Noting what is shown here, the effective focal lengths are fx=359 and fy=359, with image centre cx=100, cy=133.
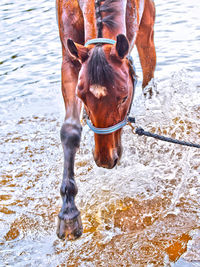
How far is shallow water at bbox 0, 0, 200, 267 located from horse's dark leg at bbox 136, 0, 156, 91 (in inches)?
14.6

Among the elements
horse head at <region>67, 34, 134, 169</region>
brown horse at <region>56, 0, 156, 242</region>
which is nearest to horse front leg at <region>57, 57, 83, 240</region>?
brown horse at <region>56, 0, 156, 242</region>

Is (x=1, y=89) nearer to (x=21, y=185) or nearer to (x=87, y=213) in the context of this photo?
(x=21, y=185)

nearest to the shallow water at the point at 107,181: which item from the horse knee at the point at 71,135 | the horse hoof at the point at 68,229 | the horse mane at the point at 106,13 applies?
the horse hoof at the point at 68,229

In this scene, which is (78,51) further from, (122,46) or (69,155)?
(69,155)

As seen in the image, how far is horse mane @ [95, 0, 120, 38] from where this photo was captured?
112 inches

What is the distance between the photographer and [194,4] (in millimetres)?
9922

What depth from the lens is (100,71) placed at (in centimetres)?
240

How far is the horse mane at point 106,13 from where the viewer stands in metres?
2.85

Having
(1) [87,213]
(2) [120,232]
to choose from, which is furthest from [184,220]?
(1) [87,213]

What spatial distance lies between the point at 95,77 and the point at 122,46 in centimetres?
29

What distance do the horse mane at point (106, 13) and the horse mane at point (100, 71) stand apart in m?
0.43

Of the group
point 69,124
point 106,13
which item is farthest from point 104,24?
point 69,124

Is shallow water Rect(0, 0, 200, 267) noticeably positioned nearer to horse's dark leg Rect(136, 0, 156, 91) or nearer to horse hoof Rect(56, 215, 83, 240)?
horse hoof Rect(56, 215, 83, 240)

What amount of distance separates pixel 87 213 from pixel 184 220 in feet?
2.88
